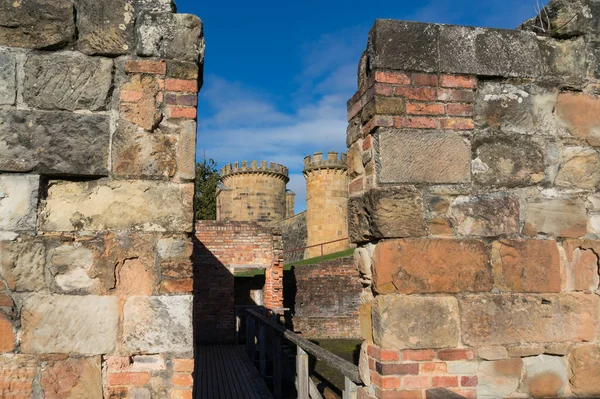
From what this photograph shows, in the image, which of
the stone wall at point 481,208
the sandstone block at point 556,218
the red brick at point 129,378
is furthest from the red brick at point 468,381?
the red brick at point 129,378

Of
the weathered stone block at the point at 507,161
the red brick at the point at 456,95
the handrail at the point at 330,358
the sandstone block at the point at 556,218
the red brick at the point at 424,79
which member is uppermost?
the red brick at the point at 424,79

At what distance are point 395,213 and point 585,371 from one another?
1418mm

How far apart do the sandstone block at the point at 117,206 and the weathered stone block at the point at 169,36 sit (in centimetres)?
71

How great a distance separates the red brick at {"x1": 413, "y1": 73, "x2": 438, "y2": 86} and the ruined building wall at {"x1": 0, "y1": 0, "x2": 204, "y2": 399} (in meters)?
1.25

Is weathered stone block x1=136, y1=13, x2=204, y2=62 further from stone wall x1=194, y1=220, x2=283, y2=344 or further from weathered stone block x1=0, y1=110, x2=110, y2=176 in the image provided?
stone wall x1=194, y1=220, x2=283, y2=344

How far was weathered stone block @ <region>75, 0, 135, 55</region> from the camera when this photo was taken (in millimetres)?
2760

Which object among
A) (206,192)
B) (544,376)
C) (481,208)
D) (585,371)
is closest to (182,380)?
(481,208)

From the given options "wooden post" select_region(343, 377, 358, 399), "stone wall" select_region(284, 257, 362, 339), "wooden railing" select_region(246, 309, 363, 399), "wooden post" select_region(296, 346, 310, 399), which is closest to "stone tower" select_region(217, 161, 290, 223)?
"stone wall" select_region(284, 257, 362, 339)

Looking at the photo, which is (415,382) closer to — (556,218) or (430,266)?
(430,266)

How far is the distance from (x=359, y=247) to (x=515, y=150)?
3.62ft

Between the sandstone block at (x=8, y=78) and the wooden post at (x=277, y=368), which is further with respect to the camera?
the wooden post at (x=277, y=368)

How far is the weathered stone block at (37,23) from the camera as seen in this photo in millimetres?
2701

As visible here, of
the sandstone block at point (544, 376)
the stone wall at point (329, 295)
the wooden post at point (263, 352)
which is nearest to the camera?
the sandstone block at point (544, 376)

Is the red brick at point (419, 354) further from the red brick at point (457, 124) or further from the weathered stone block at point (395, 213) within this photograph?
the red brick at point (457, 124)
